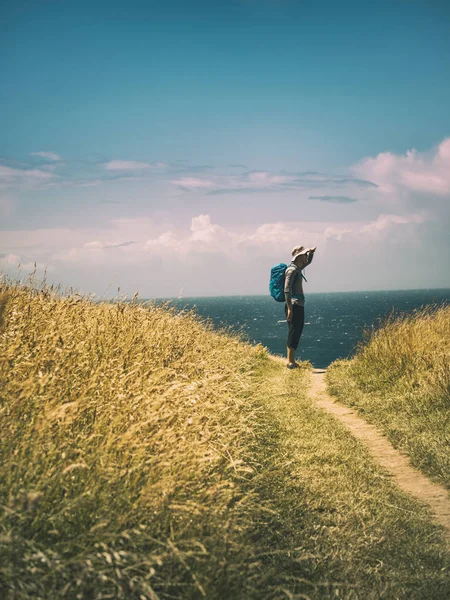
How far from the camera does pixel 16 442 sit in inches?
122

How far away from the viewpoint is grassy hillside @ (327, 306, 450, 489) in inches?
246

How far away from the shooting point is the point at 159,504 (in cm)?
298

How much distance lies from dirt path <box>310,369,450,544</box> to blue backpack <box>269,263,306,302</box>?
3657 mm

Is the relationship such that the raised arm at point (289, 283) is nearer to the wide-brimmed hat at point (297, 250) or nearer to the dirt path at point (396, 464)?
the wide-brimmed hat at point (297, 250)

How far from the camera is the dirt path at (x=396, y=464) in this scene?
187 inches

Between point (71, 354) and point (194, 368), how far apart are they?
2.08 meters

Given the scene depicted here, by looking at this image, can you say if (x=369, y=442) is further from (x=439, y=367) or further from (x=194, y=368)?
(x=194, y=368)

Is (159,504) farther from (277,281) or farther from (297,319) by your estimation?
(277,281)

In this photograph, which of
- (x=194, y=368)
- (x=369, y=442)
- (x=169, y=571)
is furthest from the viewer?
(x=369, y=442)

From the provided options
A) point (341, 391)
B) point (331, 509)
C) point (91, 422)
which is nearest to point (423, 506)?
point (331, 509)

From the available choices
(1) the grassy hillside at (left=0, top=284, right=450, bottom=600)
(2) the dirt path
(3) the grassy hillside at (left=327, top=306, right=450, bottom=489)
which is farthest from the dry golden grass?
(3) the grassy hillside at (left=327, top=306, right=450, bottom=489)

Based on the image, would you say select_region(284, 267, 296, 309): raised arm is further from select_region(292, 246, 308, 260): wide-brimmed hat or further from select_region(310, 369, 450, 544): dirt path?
select_region(310, 369, 450, 544): dirt path

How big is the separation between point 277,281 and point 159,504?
9449 mm

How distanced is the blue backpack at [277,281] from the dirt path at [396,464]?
3657 mm
